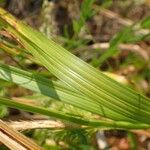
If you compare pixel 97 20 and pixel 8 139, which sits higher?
pixel 97 20

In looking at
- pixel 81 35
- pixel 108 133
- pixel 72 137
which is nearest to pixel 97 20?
pixel 81 35

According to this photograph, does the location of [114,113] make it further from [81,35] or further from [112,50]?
[81,35]

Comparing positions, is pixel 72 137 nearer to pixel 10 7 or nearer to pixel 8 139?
pixel 8 139

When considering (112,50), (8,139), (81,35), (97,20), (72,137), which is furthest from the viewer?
(97,20)

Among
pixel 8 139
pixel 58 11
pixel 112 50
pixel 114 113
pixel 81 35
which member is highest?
pixel 58 11

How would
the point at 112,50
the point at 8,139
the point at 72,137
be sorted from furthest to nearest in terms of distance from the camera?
1. the point at 112,50
2. the point at 72,137
3. the point at 8,139

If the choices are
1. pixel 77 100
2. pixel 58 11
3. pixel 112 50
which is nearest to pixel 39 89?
pixel 77 100

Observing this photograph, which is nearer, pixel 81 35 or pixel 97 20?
pixel 81 35
